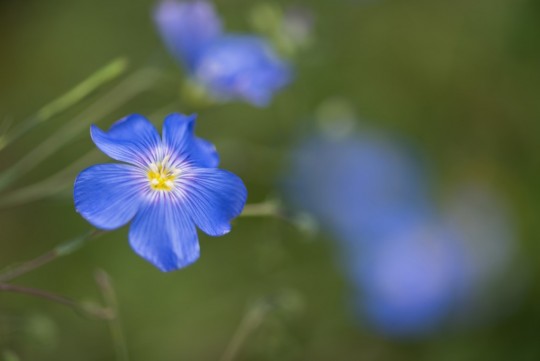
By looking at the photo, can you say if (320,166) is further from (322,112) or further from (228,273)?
(228,273)

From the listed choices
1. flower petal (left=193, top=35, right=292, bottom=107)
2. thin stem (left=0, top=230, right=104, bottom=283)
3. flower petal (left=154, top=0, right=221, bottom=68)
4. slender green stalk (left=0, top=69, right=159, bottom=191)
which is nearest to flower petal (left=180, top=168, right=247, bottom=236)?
thin stem (left=0, top=230, right=104, bottom=283)

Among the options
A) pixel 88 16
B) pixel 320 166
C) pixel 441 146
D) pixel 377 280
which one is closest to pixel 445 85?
pixel 441 146

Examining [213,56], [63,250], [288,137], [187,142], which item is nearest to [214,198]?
[187,142]

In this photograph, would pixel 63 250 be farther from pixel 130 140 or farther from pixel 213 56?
pixel 213 56

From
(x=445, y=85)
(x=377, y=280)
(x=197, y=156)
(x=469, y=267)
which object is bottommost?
(x=197, y=156)

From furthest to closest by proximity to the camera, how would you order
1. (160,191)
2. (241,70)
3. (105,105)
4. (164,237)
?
(105,105) < (241,70) < (160,191) < (164,237)

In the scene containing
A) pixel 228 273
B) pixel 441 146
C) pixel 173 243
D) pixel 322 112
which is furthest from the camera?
pixel 441 146

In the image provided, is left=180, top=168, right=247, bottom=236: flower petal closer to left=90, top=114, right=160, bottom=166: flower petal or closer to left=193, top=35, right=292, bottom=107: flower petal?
left=90, top=114, right=160, bottom=166: flower petal

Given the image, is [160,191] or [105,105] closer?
[160,191]
